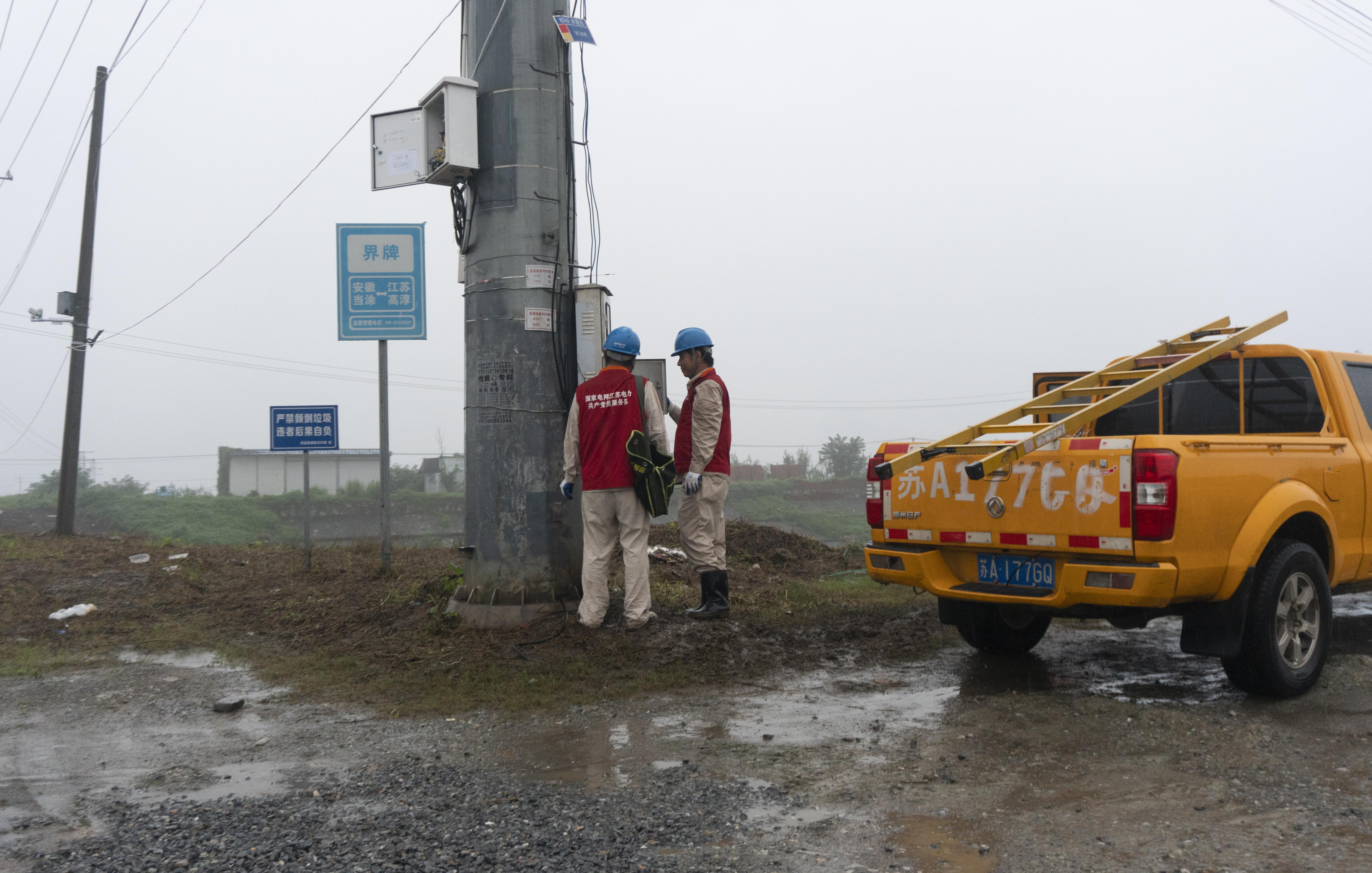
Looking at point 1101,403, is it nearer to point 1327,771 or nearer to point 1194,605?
point 1194,605

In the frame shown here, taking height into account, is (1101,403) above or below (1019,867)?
above

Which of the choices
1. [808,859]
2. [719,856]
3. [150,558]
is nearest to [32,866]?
[719,856]

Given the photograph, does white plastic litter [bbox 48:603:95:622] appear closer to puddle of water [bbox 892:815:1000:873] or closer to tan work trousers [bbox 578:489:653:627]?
tan work trousers [bbox 578:489:653:627]

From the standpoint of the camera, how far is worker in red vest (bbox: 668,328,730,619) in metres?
7.05

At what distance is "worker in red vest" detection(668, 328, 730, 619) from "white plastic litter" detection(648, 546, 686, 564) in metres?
2.55

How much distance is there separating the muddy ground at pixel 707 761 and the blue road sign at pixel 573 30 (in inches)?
167

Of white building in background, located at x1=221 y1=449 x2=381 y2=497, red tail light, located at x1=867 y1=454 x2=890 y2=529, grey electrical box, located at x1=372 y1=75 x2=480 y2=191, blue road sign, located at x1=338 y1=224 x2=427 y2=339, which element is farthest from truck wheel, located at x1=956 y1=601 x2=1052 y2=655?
white building in background, located at x1=221 y1=449 x2=381 y2=497

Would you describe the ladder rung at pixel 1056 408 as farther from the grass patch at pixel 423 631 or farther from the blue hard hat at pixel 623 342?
the blue hard hat at pixel 623 342

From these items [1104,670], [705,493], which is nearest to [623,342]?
[705,493]

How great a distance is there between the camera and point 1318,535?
559 cm

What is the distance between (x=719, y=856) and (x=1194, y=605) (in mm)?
3106

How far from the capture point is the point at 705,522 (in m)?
7.09

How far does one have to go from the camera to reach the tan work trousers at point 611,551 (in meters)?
6.78

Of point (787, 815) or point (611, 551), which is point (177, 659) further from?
Result: point (787, 815)
